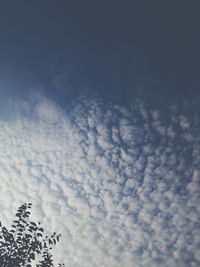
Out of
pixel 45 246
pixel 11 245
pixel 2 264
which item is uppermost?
pixel 45 246

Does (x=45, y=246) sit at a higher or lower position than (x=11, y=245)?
higher

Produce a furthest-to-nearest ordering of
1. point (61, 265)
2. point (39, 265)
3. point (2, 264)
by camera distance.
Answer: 1. point (61, 265)
2. point (39, 265)
3. point (2, 264)

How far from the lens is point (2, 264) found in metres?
8.85

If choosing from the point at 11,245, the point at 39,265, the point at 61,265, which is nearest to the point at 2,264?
the point at 11,245

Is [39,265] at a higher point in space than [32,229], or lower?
lower

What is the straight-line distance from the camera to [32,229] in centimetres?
954

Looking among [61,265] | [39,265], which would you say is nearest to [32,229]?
[39,265]

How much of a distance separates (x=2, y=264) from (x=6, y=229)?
A: 1.09 metres

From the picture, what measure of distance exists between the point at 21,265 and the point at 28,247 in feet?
1.88

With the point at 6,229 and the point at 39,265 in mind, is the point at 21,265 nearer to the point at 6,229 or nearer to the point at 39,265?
the point at 39,265

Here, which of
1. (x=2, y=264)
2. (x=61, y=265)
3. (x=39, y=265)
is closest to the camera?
(x=2, y=264)

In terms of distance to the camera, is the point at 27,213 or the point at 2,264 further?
the point at 27,213

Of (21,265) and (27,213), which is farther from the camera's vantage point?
(27,213)

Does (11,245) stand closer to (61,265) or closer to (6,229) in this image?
(6,229)
